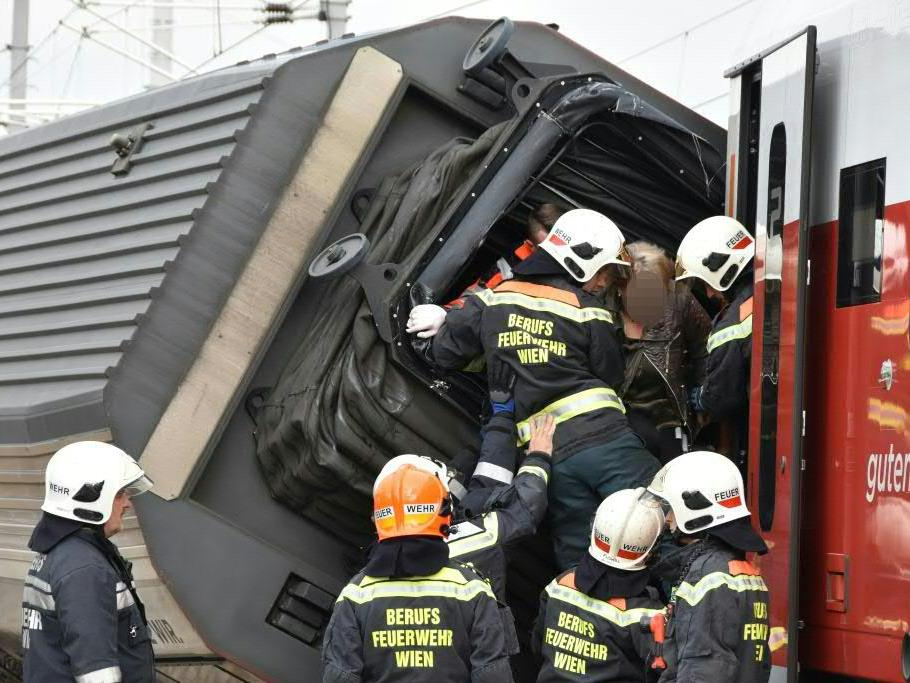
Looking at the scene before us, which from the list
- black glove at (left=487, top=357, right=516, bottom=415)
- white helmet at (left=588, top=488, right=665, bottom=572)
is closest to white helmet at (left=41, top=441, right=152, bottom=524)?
black glove at (left=487, top=357, right=516, bottom=415)

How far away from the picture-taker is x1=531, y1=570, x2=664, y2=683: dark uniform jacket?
14.8ft

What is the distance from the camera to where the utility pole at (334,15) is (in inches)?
564

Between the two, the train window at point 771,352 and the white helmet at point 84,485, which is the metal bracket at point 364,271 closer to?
the white helmet at point 84,485

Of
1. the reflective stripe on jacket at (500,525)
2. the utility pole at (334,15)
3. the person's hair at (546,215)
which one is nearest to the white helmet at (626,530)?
the reflective stripe on jacket at (500,525)

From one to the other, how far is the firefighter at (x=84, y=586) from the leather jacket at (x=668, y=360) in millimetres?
1744

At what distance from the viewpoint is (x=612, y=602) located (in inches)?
180

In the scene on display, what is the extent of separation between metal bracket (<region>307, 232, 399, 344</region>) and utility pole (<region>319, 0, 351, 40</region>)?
9535 millimetres

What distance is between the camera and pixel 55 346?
18.1ft

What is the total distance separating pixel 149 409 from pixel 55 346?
76 centimetres

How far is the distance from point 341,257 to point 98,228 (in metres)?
1.18

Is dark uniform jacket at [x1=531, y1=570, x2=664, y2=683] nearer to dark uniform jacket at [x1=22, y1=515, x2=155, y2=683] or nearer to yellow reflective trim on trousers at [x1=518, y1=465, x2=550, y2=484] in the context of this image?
yellow reflective trim on trousers at [x1=518, y1=465, x2=550, y2=484]

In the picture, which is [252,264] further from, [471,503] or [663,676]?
[663,676]

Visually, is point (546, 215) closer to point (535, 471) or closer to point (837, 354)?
point (535, 471)

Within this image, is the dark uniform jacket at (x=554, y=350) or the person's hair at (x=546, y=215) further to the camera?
the person's hair at (x=546, y=215)
